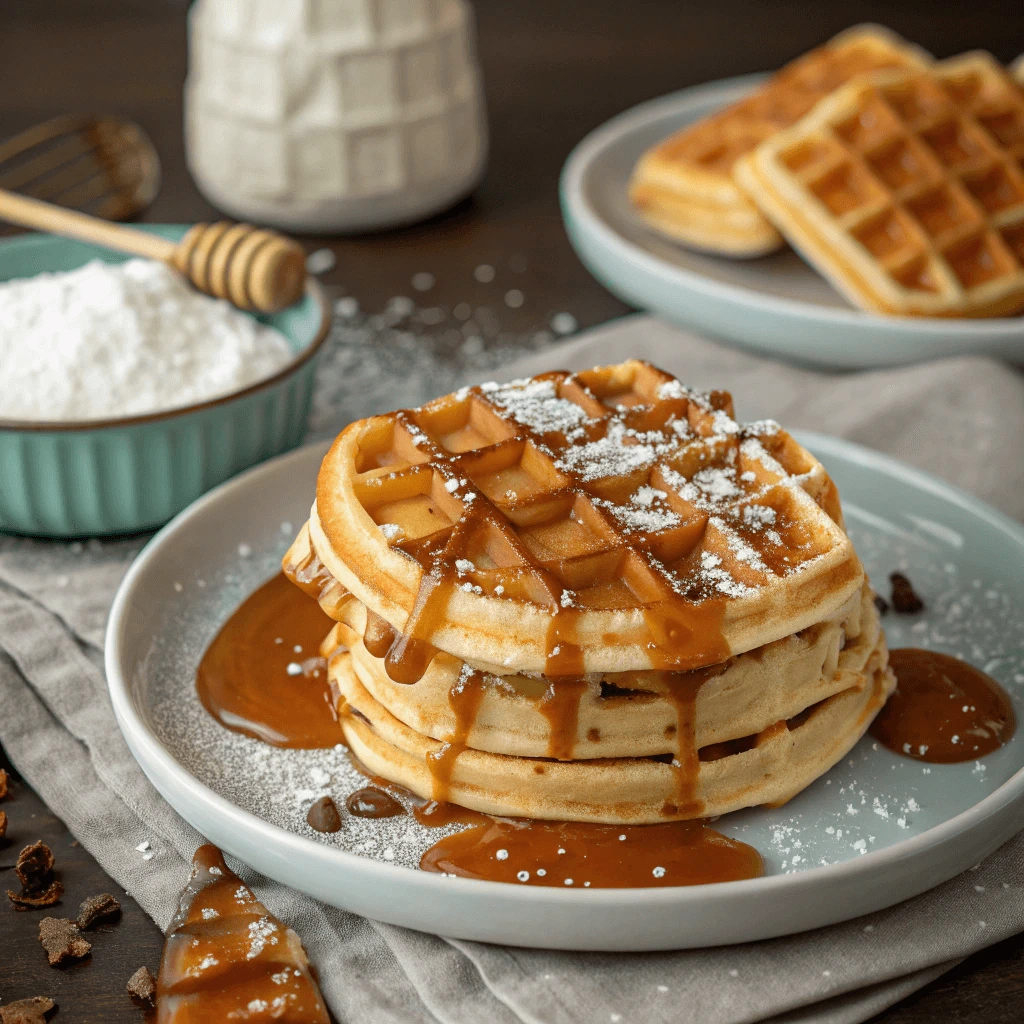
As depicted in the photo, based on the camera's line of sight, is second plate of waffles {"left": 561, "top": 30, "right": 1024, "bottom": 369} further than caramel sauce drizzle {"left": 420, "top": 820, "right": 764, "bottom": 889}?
Yes

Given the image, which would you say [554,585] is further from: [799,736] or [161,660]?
[161,660]

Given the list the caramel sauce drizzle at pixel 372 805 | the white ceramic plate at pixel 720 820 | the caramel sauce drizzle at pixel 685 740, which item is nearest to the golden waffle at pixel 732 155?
the white ceramic plate at pixel 720 820

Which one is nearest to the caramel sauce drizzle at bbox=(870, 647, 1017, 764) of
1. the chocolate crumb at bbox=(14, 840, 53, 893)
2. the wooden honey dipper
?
the chocolate crumb at bbox=(14, 840, 53, 893)

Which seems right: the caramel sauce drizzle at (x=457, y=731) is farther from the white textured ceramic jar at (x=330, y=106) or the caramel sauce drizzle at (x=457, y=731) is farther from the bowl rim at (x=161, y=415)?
the white textured ceramic jar at (x=330, y=106)

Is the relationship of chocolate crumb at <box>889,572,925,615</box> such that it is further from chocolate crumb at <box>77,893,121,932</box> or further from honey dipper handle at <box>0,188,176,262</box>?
honey dipper handle at <box>0,188,176,262</box>

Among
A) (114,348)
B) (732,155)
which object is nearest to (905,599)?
(114,348)

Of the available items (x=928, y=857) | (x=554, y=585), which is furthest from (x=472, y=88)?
(x=928, y=857)
